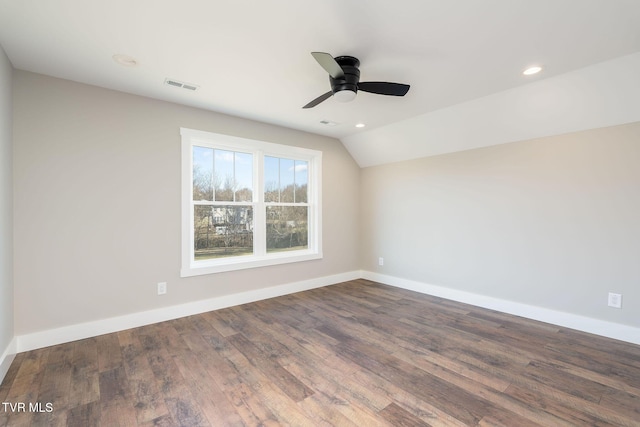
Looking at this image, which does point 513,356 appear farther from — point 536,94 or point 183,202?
point 183,202

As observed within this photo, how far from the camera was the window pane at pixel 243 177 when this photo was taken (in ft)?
13.3

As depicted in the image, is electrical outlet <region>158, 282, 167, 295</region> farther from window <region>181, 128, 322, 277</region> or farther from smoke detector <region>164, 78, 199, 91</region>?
smoke detector <region>164, 78, 199, 91</region>

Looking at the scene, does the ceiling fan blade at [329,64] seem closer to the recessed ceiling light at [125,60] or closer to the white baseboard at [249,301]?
the recessed ceiling light at [125,60]

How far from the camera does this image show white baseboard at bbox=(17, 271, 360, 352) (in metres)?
2.66

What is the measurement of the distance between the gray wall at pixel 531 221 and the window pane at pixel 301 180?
1.45 meters

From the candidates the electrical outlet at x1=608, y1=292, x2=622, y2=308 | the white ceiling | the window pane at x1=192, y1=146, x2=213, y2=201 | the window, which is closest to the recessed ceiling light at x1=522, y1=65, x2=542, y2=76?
the white ceiling

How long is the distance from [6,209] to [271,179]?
2.80 metres

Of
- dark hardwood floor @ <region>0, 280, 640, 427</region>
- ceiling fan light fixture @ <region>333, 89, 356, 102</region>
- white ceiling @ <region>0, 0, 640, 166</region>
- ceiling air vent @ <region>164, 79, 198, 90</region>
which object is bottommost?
dark hardwood floor @ <region>0, 280, 640, 427</region>

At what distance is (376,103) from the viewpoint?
3.36 m

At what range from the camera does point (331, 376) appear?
7.29 ft

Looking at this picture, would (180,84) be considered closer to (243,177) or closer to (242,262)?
(243,177)

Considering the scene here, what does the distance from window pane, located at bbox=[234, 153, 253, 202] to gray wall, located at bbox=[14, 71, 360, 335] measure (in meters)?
0.49

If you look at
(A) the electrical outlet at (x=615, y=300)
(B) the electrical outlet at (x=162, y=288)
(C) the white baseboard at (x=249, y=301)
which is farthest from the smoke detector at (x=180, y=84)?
(A) the electrical outlet at (x=615, y=300)

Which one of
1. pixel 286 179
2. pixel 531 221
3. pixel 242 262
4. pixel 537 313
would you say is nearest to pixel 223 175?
pixel 286 179
